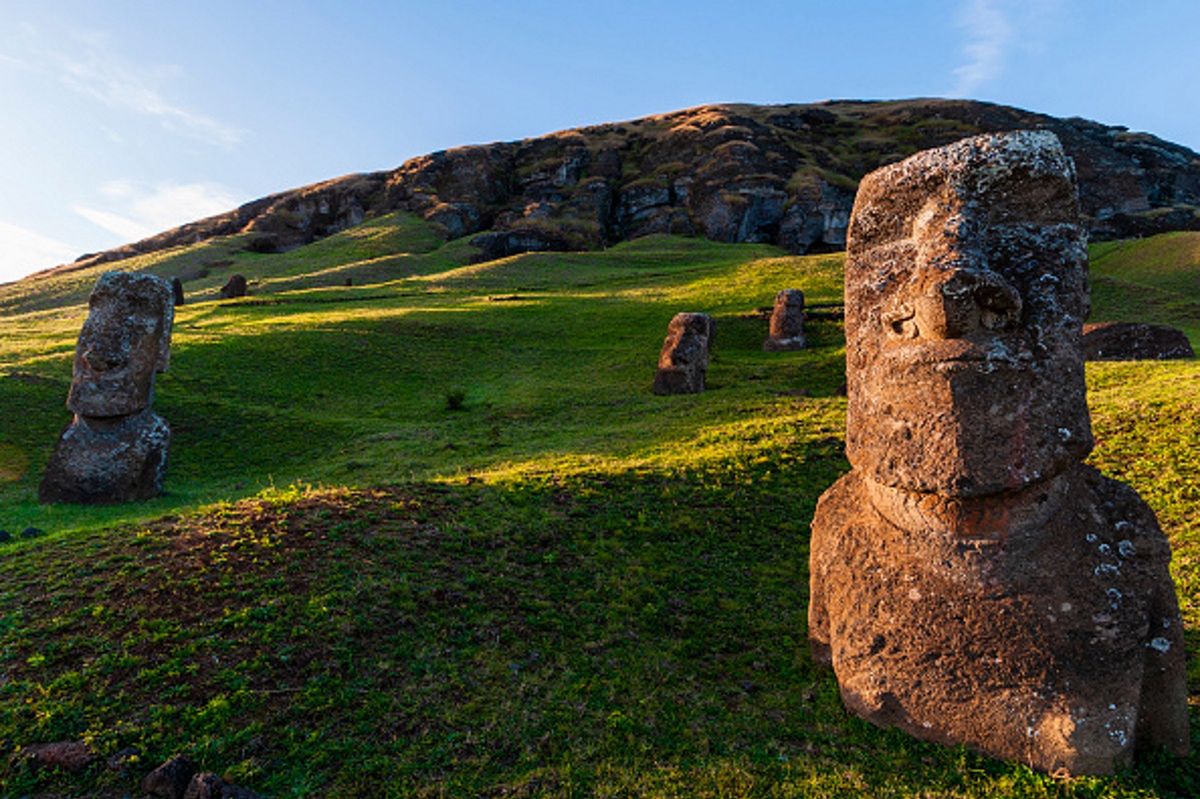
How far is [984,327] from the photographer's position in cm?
575

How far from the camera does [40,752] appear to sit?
5418 millimetres

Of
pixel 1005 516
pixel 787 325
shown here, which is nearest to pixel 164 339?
pixel 1005 516

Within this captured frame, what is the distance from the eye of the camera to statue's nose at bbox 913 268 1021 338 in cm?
562

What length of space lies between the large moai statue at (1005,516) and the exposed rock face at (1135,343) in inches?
839

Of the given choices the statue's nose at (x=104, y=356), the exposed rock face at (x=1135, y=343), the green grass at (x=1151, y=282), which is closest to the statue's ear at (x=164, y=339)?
the statue's nose at (x=104, y=356)

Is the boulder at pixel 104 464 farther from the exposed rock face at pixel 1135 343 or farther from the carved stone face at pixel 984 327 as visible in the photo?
the exposed rock face at pixel 1135 343

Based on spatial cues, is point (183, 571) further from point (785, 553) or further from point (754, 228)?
point (754, 228)

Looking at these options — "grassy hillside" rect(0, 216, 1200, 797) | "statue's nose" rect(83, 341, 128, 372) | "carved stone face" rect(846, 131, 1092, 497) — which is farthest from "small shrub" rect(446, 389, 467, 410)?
"carved stone face" rect(846, 131, 1092, 497)

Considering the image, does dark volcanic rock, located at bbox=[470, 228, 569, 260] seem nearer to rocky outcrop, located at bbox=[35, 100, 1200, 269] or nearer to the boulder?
rocky outcrop, located at bbox=[35, 100, 1200, 269]

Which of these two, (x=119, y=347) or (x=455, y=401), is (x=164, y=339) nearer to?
(x=119, y=347)

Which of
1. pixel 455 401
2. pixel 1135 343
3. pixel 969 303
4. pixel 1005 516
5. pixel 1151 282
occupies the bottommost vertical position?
pixel 455 401

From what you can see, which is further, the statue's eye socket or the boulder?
the boulder

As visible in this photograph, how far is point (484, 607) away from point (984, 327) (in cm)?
566

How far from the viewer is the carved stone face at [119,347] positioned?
14.4 meters
